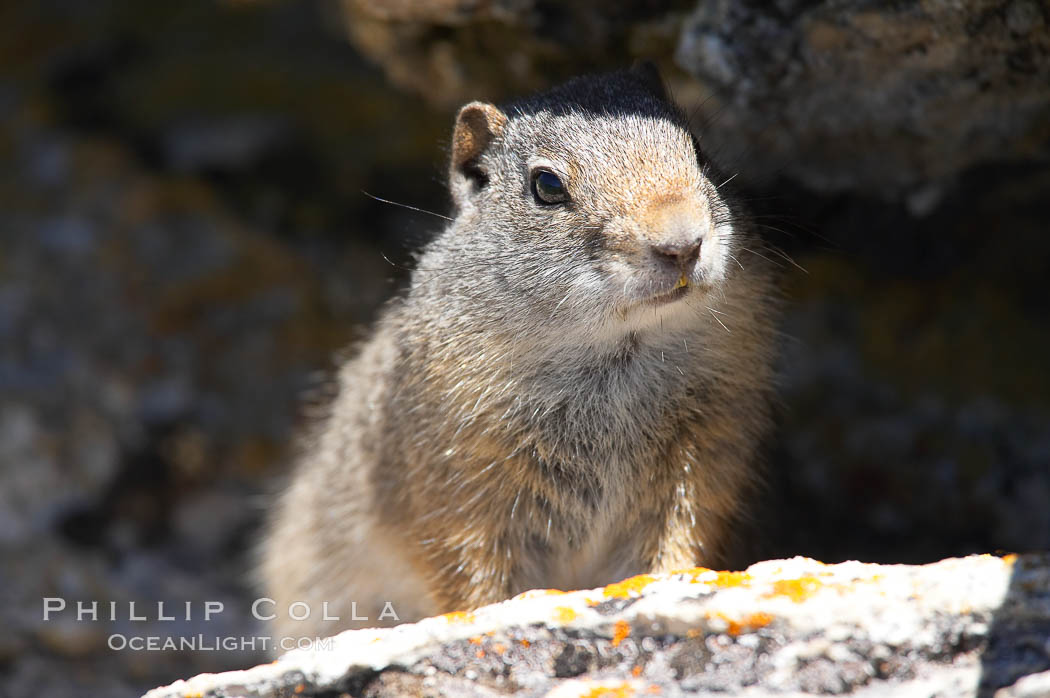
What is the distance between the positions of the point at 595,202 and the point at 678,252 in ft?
1.54

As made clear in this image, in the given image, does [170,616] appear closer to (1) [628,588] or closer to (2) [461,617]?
(2) [461,617]

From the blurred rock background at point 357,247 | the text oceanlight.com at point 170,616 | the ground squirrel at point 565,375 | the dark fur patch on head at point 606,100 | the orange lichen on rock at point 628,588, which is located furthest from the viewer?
the text oceanlight.com at point 170,616

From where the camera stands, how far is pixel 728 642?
3.29m

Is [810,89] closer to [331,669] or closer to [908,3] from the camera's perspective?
[908,3]

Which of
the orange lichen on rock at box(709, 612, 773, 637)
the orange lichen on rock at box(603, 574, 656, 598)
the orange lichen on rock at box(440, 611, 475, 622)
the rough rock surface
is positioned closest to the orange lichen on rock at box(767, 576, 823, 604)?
the rough rock surface

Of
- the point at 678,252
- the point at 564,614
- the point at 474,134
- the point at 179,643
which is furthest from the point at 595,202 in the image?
the point at 179,643

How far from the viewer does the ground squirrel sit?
4273 millimetres

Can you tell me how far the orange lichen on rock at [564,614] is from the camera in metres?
3.49

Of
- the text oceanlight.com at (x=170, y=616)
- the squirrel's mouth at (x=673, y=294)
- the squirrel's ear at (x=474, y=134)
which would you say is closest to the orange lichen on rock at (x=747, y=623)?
the squirrel's mouth at (x=673, y=294)

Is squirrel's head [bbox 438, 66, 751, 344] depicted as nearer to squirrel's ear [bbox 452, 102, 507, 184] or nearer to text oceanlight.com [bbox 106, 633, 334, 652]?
squirrel's ear [bbox 452, 102, 507, 184]

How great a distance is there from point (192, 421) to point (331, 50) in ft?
11.9

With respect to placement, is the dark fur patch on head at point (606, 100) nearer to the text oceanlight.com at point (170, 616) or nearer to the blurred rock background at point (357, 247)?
the blurred rock background at point (357, 247)

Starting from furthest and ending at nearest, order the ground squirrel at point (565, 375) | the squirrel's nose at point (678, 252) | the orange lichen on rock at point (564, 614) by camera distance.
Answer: the ground squirrel at point (565, 375)
the squirrel's nose at point (678, 252)
the orange lichen on rock at point (564, 614)

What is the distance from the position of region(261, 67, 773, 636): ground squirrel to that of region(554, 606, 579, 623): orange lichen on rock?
3.49 ft
